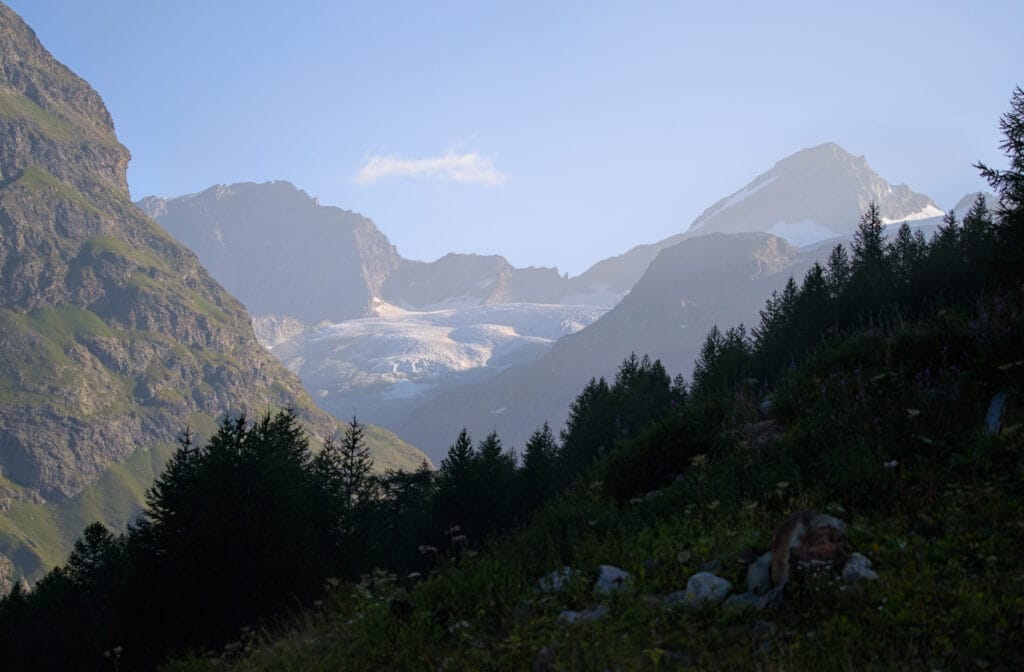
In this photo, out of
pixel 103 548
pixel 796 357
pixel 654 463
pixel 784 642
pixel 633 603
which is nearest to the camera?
pixel 784 642

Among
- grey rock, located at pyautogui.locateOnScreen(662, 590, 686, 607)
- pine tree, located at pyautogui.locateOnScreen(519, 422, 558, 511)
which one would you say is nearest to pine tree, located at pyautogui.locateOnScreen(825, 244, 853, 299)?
pine tree, located at pyautogui.locateOnScreen(519, 422, 558, 511)

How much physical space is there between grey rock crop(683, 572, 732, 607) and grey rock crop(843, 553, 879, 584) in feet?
4.15

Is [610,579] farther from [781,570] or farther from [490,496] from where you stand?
[490,496]

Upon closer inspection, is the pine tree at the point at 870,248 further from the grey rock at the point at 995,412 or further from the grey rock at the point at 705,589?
the grey rock at the point at 705,589

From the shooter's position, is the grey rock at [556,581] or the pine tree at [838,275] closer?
the grey rock at [556,581]

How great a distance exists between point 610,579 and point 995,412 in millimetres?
6196

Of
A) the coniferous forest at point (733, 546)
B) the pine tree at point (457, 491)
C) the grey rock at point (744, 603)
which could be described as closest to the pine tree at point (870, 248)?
the pine tree at point (457, 491)

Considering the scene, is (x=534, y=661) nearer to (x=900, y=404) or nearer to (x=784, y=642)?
(x=784, y=642)

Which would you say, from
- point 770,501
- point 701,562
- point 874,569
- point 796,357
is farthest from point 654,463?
point 796,357

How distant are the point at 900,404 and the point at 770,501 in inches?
124

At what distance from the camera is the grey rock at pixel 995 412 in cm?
1039

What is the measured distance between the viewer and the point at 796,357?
4431 centimetres

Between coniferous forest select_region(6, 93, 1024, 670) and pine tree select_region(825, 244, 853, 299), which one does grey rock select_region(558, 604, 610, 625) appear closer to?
coniferous forest select_region(6, 93, 1024, 670)

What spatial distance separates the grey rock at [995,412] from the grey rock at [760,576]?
4.32 metres
